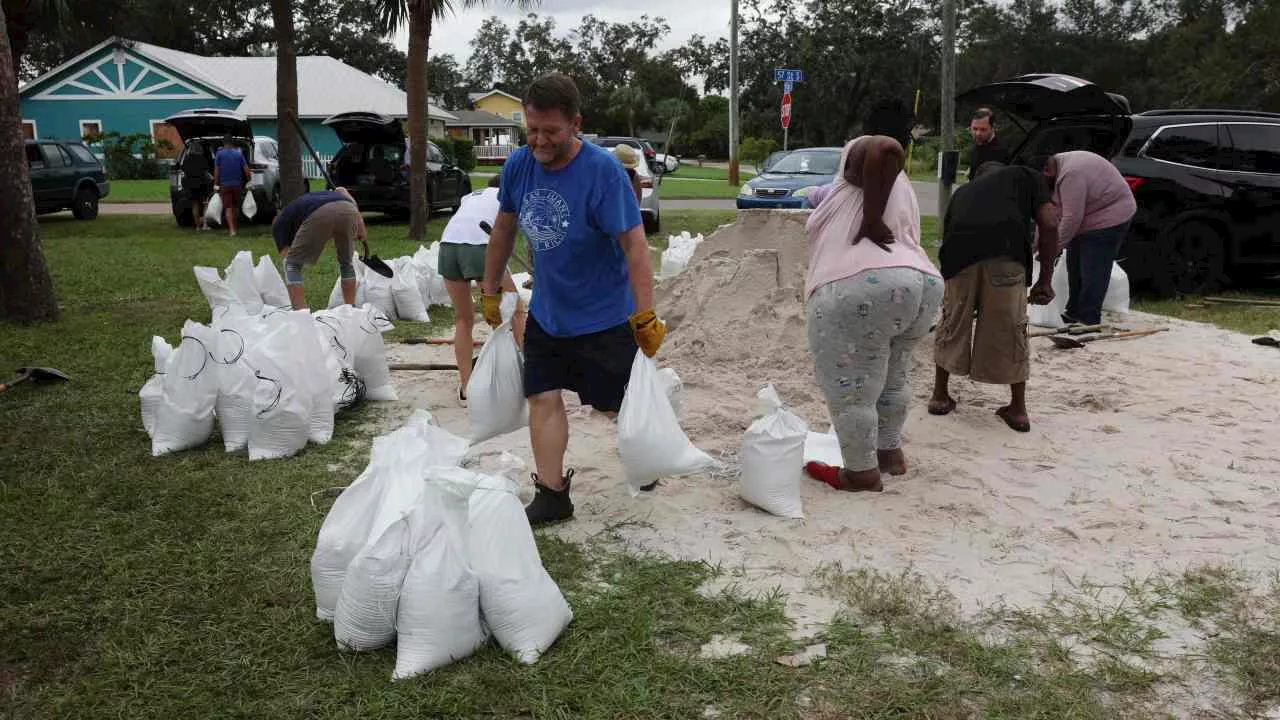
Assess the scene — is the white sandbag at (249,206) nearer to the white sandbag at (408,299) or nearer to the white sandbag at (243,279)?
the white sandbag at (408,299)

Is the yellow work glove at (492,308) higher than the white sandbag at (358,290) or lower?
higher

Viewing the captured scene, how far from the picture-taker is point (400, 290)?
27.4ft

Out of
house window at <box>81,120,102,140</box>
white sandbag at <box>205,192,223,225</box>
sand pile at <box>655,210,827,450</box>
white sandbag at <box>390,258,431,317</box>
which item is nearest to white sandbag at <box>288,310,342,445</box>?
sand pile at <box>655,210,827,450</box>

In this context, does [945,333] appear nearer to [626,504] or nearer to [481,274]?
[626,504]

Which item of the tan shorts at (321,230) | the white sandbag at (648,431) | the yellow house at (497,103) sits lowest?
the white sandbag at (648,431)

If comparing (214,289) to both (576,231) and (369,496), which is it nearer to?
(576,231)

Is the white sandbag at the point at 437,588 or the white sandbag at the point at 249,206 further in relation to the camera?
the white sandbag at the point at 249,206

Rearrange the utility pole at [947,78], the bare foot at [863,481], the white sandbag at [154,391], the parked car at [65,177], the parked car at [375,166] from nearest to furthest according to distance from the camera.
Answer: the bare foot at [863,481], the white sandbag at [154,391], the utility pole at [947,78], the parked car at [375,166], the parked car at [65,177]

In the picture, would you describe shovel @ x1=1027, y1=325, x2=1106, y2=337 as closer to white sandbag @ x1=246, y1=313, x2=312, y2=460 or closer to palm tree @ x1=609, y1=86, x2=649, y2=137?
white sandbag @ x1=246, y1=313, x2=312, y2=460

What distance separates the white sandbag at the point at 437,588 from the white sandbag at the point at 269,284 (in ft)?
17.5

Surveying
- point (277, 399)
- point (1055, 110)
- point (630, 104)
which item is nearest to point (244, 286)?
point (277, 399)

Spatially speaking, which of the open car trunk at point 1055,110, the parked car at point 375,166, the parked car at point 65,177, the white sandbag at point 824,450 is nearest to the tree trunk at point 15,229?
the white sandbag at point 824,450

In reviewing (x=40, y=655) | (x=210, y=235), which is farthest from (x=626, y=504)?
(x=210, y=235)

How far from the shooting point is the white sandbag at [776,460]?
12.6ft
